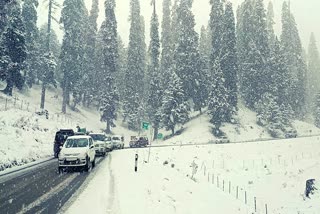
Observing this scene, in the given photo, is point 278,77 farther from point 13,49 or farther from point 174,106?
point 13,49

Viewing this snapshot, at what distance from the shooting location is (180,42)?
66750 millimetres

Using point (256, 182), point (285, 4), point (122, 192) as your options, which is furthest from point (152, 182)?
point (285, 4)

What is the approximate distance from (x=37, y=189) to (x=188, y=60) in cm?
5308

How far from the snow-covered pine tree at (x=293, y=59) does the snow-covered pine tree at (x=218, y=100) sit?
26921 mm

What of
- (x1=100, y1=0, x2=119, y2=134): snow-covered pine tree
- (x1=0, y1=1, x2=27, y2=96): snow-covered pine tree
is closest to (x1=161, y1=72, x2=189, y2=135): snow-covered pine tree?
(x1=100, y1=0, x2=119, y2=134): snow-covered pine tree

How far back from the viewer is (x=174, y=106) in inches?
2410

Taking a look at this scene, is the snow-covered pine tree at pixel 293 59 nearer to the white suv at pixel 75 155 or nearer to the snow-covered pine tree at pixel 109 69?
the snow-covered pine tree at pixel 109 69

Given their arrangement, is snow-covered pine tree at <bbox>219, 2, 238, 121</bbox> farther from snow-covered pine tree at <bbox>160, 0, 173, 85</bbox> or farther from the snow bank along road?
the snow bank along road

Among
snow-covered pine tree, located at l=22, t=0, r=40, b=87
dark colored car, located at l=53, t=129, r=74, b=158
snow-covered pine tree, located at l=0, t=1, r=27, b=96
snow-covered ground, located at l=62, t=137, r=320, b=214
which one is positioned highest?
snow-covered pine tree, located at l=22, t=0, r=40, b=87

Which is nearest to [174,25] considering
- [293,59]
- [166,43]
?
[166,43]

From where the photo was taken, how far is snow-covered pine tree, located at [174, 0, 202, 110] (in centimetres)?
6475

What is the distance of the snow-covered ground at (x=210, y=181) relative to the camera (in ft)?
44.1

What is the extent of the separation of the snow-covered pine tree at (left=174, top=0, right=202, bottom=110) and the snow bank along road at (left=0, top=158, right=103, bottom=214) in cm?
4625

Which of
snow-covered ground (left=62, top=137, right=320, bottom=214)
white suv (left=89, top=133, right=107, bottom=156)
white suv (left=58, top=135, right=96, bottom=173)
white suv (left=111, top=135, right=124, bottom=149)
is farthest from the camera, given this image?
white suv (left=111, top=135, right=124, bottom=149)
